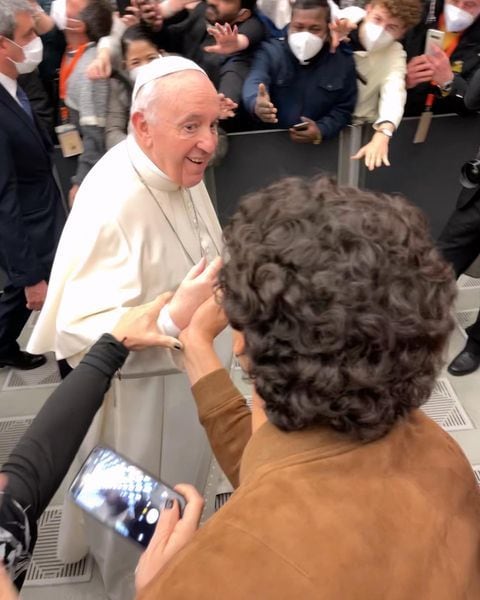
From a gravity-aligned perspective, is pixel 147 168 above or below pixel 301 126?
above

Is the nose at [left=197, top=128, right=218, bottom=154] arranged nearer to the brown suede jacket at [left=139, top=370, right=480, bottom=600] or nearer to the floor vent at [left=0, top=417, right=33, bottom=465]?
the brown suede jacket at [left=139, top=370, right=480, bottom=600]

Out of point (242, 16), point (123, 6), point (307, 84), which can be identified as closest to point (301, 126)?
point (307, 84)

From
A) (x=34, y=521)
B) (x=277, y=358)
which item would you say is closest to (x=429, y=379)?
(x=277, y=358)

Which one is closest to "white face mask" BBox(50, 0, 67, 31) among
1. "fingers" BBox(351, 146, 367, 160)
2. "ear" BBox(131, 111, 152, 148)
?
"fingers" BBox(351, 146, 367, 160)

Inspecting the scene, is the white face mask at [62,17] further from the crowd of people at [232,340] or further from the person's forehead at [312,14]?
the person's forehead at [312,14]

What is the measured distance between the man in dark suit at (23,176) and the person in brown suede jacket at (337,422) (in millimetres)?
1854

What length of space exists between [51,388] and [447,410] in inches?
82.7

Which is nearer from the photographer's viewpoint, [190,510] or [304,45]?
[190,510]

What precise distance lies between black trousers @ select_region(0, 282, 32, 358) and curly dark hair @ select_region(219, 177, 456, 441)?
2.44m

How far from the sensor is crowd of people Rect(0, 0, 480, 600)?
2.69ft

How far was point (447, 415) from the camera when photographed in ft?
9.26

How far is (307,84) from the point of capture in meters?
3.25

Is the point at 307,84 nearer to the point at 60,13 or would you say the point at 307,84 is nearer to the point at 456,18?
the point at 456,18

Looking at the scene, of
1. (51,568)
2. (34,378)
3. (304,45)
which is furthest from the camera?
(34,378)
